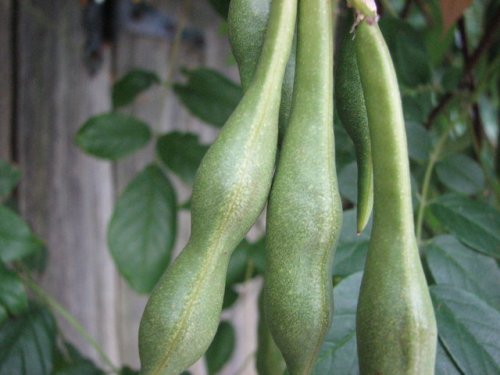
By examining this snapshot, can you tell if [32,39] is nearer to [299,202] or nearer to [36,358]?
[36,358]

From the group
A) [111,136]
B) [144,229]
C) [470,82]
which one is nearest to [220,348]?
[144,229]

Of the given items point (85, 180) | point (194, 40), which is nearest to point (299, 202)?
point (85, 180)

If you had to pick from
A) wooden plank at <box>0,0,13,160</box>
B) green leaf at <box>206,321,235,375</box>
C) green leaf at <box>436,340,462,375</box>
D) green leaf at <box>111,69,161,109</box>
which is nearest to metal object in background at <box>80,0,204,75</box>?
wooden plank at <box>0,0,13,160</box>

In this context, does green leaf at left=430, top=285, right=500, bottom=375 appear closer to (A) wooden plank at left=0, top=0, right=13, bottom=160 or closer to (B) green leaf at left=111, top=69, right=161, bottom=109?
(B) green leaf at left=111, top=69, right=161, bottom=109

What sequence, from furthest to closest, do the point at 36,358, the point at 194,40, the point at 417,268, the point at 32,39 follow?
the point at 194,40 < the point at 32,39 < the point at 36,358 < the point at 417,268

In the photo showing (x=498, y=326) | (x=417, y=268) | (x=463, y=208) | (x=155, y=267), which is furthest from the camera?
(x=155, y=267)

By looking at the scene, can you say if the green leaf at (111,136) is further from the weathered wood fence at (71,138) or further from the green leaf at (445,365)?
the green leaf at (445,365)

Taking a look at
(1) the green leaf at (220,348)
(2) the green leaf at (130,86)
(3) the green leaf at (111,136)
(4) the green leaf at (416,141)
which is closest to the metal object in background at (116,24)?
(2) the green leaf at (130,86)
